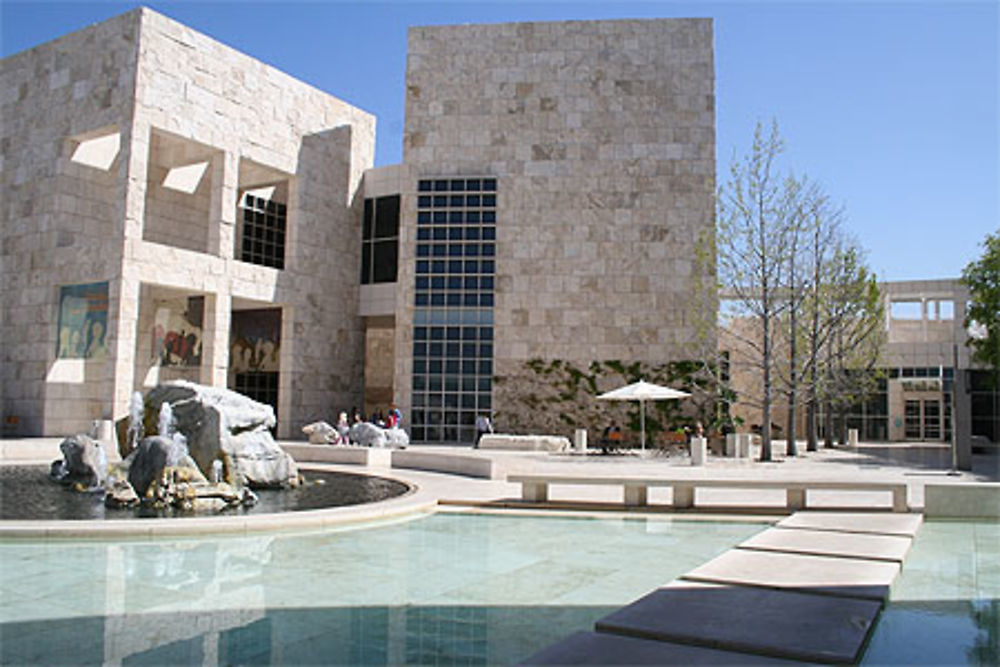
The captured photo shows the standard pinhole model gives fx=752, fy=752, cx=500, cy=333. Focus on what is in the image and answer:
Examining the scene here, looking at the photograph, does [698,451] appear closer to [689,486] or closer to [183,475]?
[689,486]

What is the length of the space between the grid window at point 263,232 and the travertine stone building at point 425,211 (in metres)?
0.12

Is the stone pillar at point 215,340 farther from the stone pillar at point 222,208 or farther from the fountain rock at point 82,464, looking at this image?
the fountain rock at point 82,464

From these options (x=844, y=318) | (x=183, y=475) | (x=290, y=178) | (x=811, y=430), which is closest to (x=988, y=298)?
(x=844, y=318)

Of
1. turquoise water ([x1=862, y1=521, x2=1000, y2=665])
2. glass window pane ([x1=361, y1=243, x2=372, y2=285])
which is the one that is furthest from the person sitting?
turquoise water ([x1=862, y1=521, x2=1000, y2=665])

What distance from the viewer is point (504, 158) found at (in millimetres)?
30891

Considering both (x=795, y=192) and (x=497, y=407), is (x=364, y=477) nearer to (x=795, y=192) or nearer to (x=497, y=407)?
(x=497, y=407)

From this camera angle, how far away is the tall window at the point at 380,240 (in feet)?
110

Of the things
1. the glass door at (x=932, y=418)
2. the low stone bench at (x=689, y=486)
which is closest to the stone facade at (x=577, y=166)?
the low stone bench at (x=689, y=486)

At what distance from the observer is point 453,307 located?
3069 cm

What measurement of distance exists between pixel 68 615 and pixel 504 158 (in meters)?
27.3

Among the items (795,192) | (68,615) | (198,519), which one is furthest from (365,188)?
(68,615)

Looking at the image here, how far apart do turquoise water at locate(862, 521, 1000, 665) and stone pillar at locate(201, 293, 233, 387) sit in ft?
79.5

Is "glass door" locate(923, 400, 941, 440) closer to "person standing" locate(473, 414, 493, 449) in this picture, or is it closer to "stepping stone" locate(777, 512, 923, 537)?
"person standing" locate(473, 414, 493, 449)

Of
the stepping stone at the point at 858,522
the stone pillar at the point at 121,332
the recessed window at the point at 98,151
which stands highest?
the recessed window at the point at 98,151
